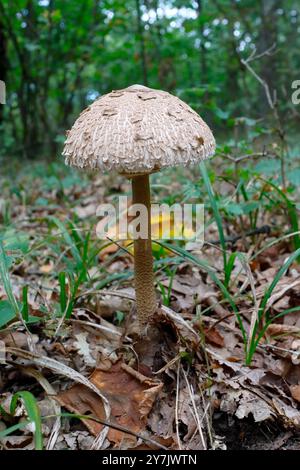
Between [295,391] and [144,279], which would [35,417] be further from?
[295,391]

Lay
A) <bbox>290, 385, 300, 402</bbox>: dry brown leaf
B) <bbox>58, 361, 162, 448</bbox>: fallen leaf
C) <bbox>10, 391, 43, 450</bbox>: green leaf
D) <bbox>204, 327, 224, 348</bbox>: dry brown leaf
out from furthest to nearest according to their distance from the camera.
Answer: <bbox>204, 327, 224, 348</bbox>: dry brown leaf → <bbox>290, 385, 300, 402</bbox>: dry brown leaf → <bbox>58, 361, 162, 448</bbox>: fallen leaf → <bbox>10, 391, 43, 450</bbox>: green leaf

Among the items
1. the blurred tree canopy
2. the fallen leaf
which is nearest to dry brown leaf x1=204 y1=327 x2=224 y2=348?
the fallen leaf

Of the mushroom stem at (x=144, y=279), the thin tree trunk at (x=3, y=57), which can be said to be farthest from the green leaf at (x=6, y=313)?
the thin tree trunk at (x=3, y=57)

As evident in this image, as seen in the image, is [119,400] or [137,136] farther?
[119,400]

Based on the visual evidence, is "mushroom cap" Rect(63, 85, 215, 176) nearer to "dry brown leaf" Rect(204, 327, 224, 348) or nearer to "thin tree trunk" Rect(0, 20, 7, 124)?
"dry brown leaf" Rect(204, 327, 224, 348)

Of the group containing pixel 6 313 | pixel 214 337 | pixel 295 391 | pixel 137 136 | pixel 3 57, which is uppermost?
pixel 3 57

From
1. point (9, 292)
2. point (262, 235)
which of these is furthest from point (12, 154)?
point (9, 292)

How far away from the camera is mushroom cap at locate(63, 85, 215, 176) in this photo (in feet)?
5.07

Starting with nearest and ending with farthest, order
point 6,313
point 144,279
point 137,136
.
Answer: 1. point 137,136
2. point 6,313
3. point 144,279

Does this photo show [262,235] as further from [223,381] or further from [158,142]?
[158,142]

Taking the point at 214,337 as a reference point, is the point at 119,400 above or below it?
below

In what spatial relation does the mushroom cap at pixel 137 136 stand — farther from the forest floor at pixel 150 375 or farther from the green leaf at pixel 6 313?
the green leaf at pixel 6 313

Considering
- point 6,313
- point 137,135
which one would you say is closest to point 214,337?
point 6,313

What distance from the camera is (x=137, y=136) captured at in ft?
5.09
